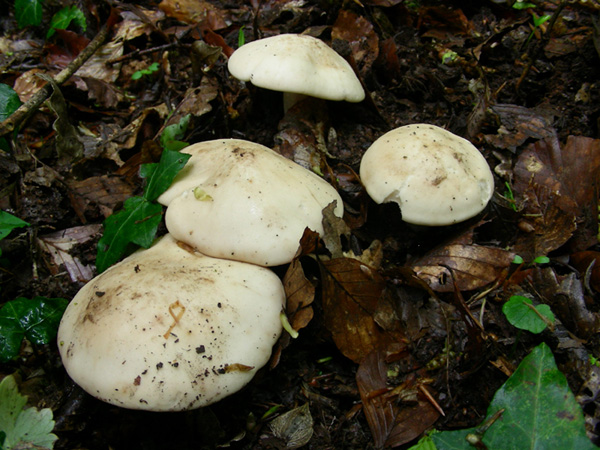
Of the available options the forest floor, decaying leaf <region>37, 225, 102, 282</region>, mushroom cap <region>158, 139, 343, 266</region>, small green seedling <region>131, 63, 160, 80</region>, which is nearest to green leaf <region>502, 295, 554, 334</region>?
the forest floor

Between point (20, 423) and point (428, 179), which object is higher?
point (428, 179)

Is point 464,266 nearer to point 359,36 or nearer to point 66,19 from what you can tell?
point 359,36

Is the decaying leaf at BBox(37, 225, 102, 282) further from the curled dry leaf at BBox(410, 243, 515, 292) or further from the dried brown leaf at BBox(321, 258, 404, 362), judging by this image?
the curled dry leaf at BBox(410, 243, 515, 292)

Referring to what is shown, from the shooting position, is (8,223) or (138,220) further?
(138,220)

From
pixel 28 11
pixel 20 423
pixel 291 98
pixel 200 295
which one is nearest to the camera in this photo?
pixel 20 423

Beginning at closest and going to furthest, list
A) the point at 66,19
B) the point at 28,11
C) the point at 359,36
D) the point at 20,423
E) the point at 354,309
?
1. the point at 20,423
2. the point at 354,309
3. the point at 359,36
4. the point at 28,11
5. the point at 66,19

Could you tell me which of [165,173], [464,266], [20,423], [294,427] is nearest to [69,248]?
[165,173]

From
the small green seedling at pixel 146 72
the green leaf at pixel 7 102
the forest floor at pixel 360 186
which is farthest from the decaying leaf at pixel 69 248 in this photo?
the small green seedling at pixel 146 72

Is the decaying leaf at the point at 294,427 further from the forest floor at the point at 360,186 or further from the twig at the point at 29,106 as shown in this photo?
the twig at the point at 29,106
